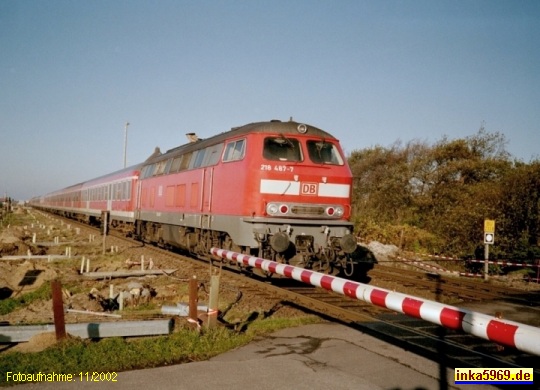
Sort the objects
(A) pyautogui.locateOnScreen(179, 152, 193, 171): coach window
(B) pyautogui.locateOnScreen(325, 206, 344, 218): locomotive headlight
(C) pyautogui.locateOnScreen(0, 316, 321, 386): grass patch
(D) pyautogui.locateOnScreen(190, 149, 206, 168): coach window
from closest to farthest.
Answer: (C) pyautogui.locateOnScreen(0, 316, 321, 386): grass patch < (B) pyautogui.locateOnScreen(325, 206, 344, 218): locomotive headlight < (D) pyautogui.locateOnScreen(190, 149, 206, 168): coach window < (A) pyautogui.locateOnScreen(179, 152, 193, 171): coach window

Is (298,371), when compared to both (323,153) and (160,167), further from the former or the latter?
(160,167)

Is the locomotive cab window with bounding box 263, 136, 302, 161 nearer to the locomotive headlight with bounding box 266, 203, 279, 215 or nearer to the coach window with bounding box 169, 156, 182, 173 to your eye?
the locomotive headlight with bounding box 266, 203, 279, 215

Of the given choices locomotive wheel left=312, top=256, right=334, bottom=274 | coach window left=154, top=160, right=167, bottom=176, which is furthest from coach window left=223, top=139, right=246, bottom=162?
coach window left=154, top=160, right=167, bottom=176

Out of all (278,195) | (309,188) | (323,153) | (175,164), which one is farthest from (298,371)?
(175,164)

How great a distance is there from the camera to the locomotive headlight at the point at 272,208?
1069 centimetres

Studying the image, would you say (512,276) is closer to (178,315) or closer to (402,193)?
(178,315)

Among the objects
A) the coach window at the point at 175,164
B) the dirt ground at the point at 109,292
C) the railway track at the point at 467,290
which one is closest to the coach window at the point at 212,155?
the coach window at the point at 175,164

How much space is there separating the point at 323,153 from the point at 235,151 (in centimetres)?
226

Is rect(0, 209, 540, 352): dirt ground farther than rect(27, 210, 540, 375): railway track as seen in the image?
Yes

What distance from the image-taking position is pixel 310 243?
35.7ft

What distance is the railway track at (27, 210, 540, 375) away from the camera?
5914 mm

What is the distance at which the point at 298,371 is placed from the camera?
16.8 feet

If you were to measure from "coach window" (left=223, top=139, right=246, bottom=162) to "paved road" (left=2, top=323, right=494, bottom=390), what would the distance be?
19.7 feet

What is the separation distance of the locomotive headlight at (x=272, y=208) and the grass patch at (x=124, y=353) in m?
4.38
